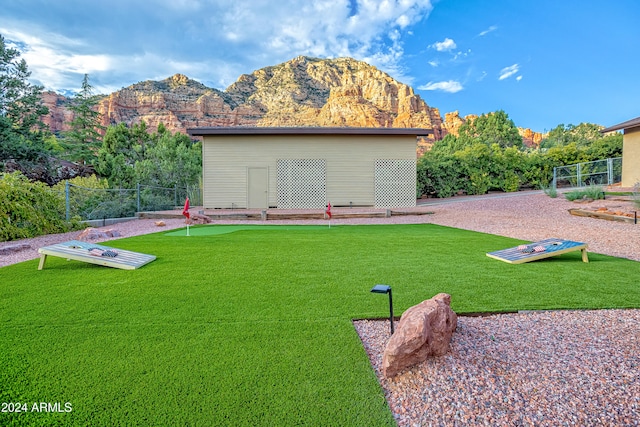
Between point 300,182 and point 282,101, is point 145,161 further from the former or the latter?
point 282,101

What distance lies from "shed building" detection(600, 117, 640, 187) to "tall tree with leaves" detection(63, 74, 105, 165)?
102 ft

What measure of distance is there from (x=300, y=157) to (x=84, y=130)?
20.8 metres

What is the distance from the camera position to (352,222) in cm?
1174

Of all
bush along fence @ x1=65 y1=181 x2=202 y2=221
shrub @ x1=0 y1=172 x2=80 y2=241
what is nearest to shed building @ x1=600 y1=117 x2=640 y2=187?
bush along fence @ x1=65 y1=181 x2=202 y2=221

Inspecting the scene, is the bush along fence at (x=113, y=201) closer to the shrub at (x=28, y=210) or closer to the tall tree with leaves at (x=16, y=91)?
the shrub at (x=28, y=210)

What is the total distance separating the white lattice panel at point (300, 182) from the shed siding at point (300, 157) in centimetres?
22

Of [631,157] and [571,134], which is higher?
[571,134]

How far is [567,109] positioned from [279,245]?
4962 centimetres

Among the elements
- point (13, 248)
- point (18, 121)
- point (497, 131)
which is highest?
point (497, 131)

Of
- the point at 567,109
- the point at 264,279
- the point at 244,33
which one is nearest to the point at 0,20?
the point at 264,279

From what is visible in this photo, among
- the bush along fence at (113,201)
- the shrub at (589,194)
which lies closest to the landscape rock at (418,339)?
the bush along fence at (113,201)

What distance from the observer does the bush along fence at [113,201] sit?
32.7 ft

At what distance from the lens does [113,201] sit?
11672 mm

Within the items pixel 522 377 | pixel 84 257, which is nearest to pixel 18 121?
pixel 84 257
